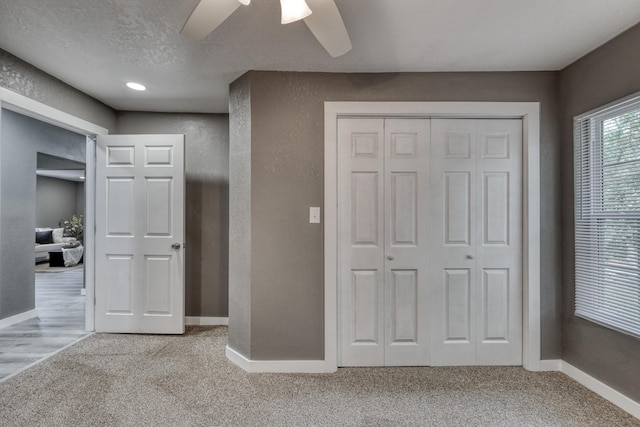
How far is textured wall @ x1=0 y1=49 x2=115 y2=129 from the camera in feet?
7.30

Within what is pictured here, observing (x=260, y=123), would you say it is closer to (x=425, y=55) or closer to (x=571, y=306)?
(x=425, y=55)

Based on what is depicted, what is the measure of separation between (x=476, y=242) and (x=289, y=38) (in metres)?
2.07

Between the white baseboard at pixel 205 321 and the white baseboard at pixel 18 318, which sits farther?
A: the white baseboard at pixel 205 321

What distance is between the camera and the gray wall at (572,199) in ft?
6.28

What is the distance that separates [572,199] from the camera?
2344mm

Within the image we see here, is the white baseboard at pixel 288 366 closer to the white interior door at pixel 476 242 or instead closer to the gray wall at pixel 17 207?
the white interior door at pixel 476 242

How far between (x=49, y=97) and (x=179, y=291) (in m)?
2.02

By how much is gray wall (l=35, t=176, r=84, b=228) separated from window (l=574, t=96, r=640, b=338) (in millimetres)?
11116

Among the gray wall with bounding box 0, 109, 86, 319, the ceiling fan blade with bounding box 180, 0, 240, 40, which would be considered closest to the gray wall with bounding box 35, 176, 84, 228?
the gray wall with bounding box 0, 109, 86, 319

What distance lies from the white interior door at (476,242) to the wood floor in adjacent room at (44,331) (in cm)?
337

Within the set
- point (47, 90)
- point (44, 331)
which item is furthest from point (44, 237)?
point (47, 90)

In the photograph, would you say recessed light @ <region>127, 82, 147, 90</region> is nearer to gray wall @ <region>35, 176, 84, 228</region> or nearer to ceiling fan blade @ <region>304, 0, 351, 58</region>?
ceiling fan blade @ <region>304, 0, 351, 58</region>

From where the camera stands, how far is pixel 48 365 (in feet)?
8.13

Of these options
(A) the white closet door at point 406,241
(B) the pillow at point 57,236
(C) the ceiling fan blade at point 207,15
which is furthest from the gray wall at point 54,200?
(A) the white closet door at point 406,241
